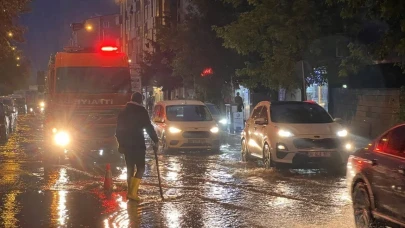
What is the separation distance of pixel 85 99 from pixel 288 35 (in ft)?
21.1

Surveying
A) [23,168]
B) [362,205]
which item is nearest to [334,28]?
[23,168]

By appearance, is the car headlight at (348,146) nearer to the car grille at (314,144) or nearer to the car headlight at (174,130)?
the car grille at (314,144)

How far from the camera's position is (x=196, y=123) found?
20.2 m

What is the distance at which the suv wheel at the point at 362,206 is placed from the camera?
814cm

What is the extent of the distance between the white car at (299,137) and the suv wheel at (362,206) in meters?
6.11

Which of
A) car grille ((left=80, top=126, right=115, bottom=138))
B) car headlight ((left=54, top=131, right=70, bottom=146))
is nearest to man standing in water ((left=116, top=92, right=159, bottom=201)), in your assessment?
car grille ((left=80, top=126, right=115, bottom=138))

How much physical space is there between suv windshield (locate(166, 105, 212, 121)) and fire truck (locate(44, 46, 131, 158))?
8.00 ft

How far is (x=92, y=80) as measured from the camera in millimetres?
18781

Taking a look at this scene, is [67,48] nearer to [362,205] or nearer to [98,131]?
[98,131]

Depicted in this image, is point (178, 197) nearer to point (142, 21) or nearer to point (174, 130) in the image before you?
point (174, 130)

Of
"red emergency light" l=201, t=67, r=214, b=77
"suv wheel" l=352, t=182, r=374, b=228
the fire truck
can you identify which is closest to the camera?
"suv wheel" l=352, t=182, r=374, b=228

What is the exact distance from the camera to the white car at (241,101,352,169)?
578 inches

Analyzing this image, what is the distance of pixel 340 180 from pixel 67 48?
33.2ft

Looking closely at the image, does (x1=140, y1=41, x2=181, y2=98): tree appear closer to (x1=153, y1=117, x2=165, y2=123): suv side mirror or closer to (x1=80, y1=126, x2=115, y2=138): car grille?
(x1=153, y1=117, x2=165, y2=123): suv side mirror
